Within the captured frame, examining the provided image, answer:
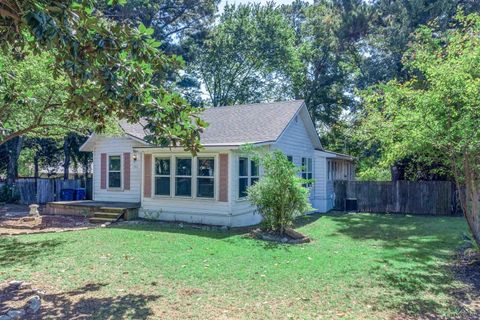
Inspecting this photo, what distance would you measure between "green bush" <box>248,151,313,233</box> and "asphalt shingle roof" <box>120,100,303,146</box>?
88.1 inches

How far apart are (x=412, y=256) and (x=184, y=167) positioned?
754 cm

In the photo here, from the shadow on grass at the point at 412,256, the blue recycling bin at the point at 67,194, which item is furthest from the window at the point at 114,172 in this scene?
the shadow on grass at the point at 412,256

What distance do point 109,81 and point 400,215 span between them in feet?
50.2

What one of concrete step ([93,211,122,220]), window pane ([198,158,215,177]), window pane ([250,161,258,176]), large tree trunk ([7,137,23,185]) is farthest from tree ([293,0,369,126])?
large tree trunk ([7,137,23,185])

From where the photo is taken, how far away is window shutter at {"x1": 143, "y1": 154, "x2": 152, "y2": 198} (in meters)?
13.2

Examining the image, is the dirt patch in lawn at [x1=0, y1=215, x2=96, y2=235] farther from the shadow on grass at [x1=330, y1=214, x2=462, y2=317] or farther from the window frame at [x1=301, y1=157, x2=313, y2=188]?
the window frame at [x1=301, y1=157, x2=313, y2=188]

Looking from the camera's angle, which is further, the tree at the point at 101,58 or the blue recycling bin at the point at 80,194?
the blue recycling bin at the point at 80,194

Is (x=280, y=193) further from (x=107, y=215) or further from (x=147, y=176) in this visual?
(x=107, y=215)

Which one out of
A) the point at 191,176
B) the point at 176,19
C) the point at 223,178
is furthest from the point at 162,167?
the point at 176,19

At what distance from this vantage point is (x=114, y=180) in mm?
15469

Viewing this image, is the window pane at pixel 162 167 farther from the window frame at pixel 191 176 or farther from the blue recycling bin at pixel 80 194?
the blue recycling bin at pixel 80 194

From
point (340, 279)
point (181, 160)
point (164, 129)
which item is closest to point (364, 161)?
point (181, 160)

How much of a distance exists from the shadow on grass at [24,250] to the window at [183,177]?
14.3ft

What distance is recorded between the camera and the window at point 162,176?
42.8 ft
